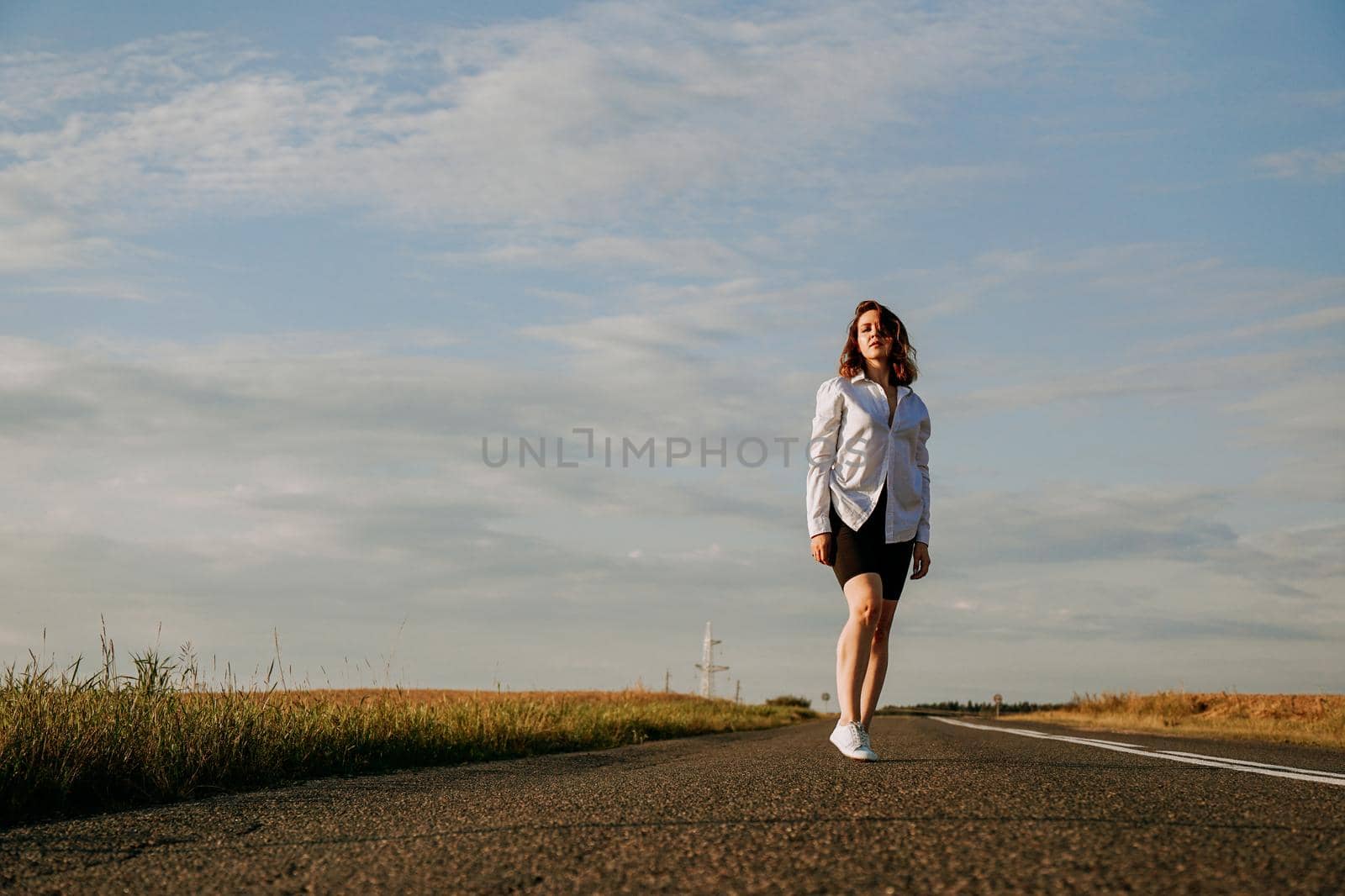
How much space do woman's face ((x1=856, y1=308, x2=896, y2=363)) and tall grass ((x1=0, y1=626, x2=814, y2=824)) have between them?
4334mm

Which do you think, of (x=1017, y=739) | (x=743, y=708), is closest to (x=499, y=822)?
(x=1017, y=739)

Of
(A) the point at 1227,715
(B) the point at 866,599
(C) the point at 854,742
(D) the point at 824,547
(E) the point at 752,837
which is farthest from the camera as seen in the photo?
(A) the point at 1227,715

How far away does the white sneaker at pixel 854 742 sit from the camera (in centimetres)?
563

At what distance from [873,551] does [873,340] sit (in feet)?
3.80

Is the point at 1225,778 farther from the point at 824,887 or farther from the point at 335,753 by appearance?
the point at 335,753

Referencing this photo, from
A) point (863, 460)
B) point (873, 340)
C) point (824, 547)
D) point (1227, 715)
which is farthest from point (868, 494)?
point (1227, 715)

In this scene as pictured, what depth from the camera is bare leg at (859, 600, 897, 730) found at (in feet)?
19.2

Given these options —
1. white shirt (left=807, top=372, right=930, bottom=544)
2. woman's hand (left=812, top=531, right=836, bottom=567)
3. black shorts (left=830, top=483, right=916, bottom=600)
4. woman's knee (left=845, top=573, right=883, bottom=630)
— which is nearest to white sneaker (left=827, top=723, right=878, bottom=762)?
woman's knee (left=845, top=573, right=883, bottom=630)

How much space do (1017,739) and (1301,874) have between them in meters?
7.87

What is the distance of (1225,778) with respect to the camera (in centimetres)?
490

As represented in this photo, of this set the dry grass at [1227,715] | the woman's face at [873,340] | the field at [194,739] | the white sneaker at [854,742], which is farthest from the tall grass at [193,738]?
the dry grass at [1227,715]

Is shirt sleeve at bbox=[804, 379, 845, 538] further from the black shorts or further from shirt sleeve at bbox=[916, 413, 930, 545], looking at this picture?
shirt sleeve at bbox=[916, 413, 930, 545]

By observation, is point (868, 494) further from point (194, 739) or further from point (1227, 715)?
point (1227, 715)

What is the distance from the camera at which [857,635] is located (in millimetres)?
5609
